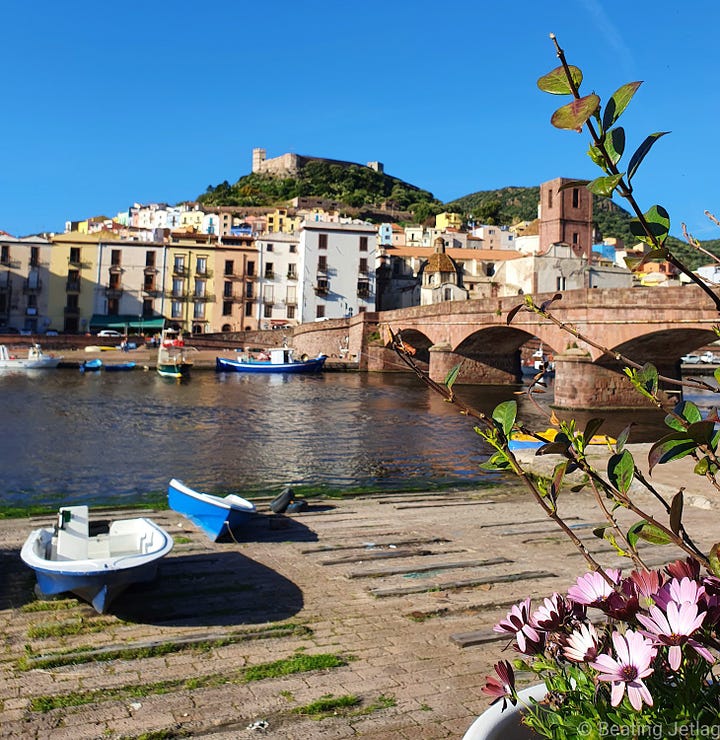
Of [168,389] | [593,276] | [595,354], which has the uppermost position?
[593,276]

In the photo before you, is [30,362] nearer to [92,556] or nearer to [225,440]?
[225,440]

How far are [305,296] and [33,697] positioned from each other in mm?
64030

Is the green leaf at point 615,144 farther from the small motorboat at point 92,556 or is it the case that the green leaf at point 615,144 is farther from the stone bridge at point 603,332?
the stone bridge at point 603,332

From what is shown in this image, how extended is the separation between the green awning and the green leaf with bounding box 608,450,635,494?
227 feet

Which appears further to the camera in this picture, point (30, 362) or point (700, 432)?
point (30, 362)

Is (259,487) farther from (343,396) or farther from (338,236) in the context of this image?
(338,236)

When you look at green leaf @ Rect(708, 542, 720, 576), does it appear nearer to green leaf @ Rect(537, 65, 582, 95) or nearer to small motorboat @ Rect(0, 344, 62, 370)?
green leaf @ Rect(537, 65, 582, 95)

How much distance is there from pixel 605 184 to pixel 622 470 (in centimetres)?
78

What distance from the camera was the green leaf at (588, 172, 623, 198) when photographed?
1.53 metres

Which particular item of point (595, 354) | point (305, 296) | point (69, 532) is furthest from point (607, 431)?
point (305, 296)

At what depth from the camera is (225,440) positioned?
22172 millimetres

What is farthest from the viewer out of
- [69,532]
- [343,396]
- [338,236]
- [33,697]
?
[338,236]

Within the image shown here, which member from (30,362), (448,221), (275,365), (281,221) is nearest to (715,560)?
(275,365)

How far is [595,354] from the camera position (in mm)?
29969
